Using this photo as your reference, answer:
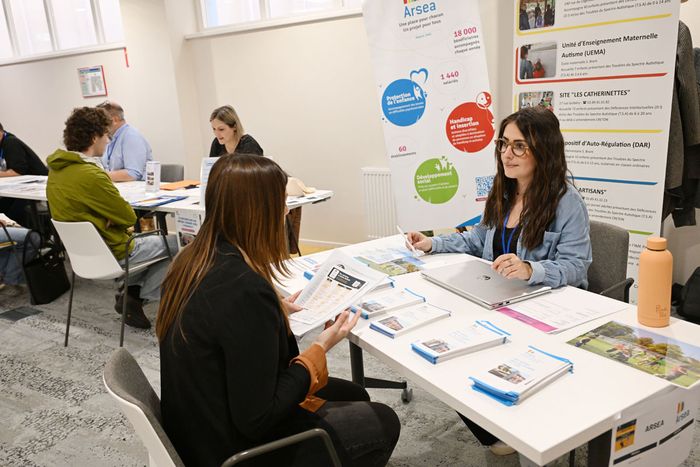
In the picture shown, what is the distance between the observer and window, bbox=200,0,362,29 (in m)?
4.53

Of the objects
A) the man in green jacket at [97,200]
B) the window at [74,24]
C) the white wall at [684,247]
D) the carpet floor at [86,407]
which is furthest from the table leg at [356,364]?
the window at [74,24]

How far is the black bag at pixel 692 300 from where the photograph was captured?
9.54ft

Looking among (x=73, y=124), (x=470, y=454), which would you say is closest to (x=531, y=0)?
(x=470, y=454)

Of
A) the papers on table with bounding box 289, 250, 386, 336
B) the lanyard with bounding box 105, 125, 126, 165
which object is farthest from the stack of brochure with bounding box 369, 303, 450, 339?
the lanyard with bounding box 105, 125, 126, 165

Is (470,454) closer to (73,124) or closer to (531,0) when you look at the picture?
(531,0)

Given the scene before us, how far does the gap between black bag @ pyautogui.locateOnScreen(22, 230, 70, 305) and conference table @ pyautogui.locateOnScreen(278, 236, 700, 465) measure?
3.21 meters

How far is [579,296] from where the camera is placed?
1.60 metres

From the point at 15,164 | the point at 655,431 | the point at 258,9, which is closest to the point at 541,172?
the point at 655,431

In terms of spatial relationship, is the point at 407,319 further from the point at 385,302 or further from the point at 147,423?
the point at 147,423

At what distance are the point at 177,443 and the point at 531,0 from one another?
115 inches

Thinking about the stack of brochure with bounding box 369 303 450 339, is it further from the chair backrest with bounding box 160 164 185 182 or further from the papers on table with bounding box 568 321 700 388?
the chair backrest with bounding box 160 164 185 182

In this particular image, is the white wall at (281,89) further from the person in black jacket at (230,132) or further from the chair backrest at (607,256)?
the chair backrest at (607,256)

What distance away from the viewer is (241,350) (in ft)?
3.60

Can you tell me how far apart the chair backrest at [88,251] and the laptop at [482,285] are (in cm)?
192
